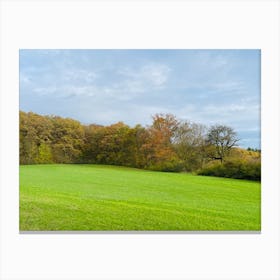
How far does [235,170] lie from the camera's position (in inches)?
260

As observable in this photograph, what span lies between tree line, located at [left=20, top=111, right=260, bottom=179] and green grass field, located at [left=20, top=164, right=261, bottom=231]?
147 millimetres

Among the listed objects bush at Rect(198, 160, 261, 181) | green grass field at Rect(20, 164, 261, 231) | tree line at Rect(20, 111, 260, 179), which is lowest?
green grass field at Rect(20, 164, 261, 231)

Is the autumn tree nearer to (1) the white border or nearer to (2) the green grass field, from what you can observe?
(2) the green grass field

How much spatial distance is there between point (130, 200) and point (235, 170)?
5.12 feet

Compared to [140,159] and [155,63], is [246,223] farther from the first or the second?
[155,63]

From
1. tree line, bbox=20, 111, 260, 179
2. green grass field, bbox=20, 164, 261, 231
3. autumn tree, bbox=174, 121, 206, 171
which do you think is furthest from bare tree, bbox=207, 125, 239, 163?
green grass field, bbox=20, 164, 261, 231

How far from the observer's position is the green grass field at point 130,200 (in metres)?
6.35

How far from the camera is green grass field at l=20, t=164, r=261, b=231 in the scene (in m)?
6.35
